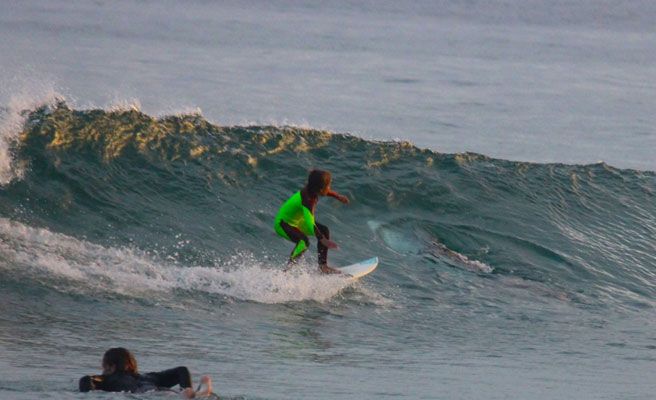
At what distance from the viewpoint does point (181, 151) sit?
1612cm

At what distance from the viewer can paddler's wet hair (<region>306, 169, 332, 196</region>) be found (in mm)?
11352

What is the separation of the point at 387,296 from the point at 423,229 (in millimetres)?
2988

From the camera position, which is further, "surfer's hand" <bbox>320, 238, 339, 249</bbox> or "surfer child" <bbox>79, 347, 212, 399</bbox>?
"surfer's hand" <bbox>320, 238, 339, 249</bbox>

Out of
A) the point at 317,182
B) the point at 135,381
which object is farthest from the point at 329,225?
the point at 135,381

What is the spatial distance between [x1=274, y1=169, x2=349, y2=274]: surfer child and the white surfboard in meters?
0.44

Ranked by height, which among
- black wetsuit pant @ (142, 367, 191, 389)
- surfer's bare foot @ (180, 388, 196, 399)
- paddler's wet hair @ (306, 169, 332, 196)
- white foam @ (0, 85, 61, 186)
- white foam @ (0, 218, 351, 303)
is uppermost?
white foam @ (0, 85, 61, 186)

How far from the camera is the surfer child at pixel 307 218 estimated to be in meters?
11.4

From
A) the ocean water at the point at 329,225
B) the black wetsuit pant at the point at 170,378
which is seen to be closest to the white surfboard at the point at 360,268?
the ocean water at the point at 329,225

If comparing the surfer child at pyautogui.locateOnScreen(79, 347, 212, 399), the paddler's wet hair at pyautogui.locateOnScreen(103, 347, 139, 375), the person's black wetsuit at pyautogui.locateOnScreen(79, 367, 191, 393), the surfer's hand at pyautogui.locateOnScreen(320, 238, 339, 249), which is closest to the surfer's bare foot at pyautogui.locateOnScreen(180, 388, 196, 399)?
the surfer child at pyautogui.locateOnScreen(79, 347, 212, 399)

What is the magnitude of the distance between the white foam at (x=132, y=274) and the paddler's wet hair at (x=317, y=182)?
0.86 meters

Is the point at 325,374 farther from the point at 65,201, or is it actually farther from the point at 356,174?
the point at 356,174

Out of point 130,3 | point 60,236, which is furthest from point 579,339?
point 130,3

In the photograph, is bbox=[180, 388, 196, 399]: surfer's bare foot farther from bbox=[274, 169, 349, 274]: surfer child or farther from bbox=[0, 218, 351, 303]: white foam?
bbox=[274, 169, 349, 274]: surfer child

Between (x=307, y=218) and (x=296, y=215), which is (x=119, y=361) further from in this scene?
(x=296, y=215)
